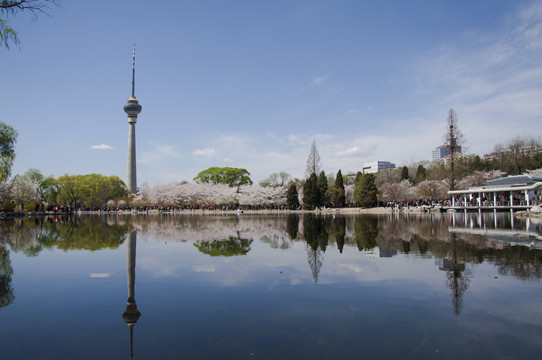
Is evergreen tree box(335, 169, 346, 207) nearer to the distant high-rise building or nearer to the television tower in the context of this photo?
the television tower

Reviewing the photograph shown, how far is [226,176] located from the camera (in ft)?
289

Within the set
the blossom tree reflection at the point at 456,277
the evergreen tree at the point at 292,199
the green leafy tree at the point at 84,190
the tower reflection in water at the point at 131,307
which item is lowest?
the tower reflection in water at the point at 131,307

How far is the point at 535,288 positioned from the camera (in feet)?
24.5

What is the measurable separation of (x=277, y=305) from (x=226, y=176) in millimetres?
82121

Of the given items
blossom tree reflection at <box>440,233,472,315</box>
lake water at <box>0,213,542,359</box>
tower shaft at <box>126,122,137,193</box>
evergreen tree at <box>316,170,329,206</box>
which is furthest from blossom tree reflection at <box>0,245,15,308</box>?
tower shaft at <box>126,122,137,193</box>

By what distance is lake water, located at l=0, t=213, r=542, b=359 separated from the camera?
4.88m

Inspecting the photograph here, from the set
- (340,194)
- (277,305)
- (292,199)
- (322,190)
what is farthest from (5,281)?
(340,194)

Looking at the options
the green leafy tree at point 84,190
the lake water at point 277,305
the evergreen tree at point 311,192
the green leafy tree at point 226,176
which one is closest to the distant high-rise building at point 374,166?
the green leafy tree at point 226,176

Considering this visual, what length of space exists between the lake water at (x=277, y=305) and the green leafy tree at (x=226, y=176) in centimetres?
7541

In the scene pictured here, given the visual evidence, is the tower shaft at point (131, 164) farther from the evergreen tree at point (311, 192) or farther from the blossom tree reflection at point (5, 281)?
the blossom tree reflection at point (5, 281)

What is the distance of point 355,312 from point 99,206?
249 ft

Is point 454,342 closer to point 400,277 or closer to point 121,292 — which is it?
point 400,277

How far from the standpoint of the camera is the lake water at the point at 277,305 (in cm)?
488

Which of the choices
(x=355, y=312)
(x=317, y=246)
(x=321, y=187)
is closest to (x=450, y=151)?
(x=321, y=187)
